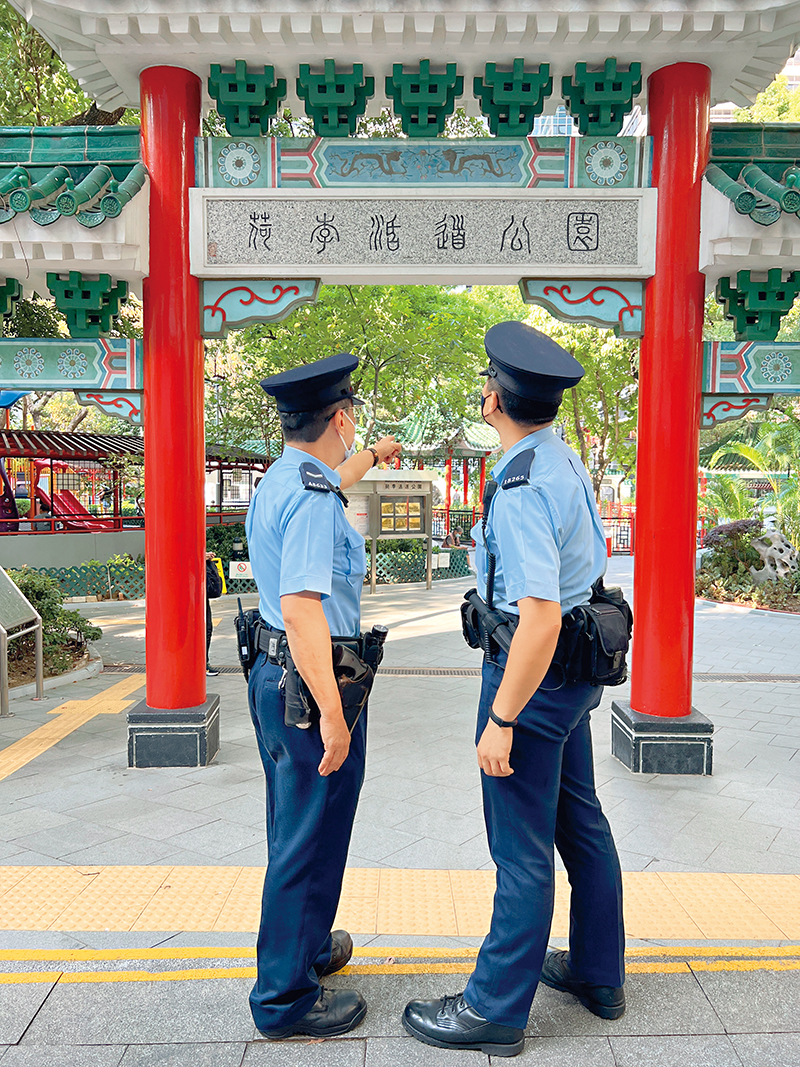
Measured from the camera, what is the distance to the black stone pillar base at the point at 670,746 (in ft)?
16.2

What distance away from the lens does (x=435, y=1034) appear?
8.06ft

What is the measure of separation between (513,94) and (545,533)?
3633 millimetres

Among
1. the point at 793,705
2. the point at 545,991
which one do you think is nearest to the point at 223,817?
the point at 545,991

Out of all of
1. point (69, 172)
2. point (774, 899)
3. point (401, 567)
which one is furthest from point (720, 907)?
point (401, 567)

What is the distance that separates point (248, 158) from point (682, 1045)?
16.0 ft

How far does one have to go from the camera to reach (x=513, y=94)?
15.6ft

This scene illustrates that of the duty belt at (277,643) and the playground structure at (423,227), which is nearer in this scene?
the duty belt at (277,643)

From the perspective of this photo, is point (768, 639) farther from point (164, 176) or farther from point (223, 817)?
point (164, 176)

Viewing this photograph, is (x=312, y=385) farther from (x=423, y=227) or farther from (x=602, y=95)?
(x=602, y=95)

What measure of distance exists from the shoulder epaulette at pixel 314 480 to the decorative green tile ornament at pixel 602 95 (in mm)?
3570

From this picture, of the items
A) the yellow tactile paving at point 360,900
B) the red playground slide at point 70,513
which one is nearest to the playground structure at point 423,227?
the yellow tactile paving at point 360,900

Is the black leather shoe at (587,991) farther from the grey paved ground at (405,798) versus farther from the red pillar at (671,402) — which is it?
the red pillar at (671,402)

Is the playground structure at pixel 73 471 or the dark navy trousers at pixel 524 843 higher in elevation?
the playground structure at pixel 73 471

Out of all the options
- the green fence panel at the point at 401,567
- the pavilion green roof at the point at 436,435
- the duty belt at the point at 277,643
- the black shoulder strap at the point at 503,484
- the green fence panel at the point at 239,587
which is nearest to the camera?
the black shoulder strap at the point at 503,484
